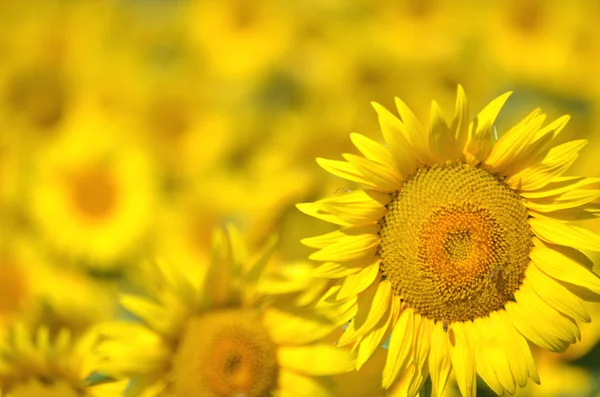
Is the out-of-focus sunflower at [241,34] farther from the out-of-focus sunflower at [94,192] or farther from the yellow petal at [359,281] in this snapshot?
the yellow petal at [359,281]

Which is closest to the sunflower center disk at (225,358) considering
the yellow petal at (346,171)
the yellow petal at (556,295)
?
the yellow petal at (346,171)

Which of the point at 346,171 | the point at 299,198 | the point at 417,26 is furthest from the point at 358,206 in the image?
the point at 417,26

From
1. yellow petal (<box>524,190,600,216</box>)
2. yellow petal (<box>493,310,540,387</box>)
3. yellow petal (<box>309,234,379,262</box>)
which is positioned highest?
yellow petal (<box>524,190,600,216</box>)

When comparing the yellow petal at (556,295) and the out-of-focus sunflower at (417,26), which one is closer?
the yellow petal at (556,295)

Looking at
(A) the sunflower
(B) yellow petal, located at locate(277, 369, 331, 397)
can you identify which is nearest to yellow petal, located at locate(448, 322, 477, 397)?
(A) the sunflower

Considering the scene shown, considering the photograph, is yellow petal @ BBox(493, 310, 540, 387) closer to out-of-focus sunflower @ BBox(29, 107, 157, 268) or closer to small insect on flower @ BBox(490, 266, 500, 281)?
small insect on flower @ BBox(490, 266, 500, 281)

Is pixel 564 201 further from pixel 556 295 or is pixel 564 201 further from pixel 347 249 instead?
pixel 347 249

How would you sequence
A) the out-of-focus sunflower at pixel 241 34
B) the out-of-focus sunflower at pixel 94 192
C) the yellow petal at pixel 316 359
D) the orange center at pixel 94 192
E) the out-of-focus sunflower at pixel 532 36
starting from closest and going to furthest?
the yellow petal at pixel 316 359 < the out-of-focus sunflower at pixel 94 192 < the orange center at pixel 94 192 < the out-of-focus sunflower at pixel 532 36 < the out-of-focus sunflower at pixel 241 34
